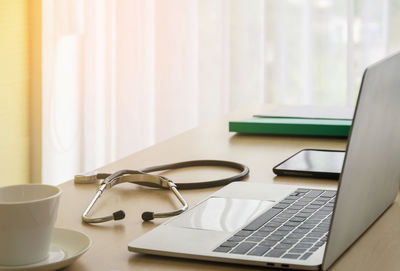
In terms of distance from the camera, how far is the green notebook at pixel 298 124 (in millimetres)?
1499

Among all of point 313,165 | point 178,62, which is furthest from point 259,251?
point 178,62

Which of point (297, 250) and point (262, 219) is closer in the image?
point (297, 250)

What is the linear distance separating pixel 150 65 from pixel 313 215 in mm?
2063

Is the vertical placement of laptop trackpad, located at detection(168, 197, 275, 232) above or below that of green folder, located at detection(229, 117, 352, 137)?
below

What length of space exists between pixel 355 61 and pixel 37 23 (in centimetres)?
127

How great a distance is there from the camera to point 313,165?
1.18m

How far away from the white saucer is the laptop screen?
0.83 feet

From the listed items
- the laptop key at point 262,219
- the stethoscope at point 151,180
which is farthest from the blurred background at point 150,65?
the laptop key at point 262,219

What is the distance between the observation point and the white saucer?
2.24 feet

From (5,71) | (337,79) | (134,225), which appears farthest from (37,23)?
(134,225)

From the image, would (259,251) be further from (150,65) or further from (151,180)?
(150,65)

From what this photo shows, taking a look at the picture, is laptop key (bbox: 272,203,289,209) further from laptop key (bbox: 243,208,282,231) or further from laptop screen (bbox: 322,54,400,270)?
laptop screen (bbox: 322,54,400,270)

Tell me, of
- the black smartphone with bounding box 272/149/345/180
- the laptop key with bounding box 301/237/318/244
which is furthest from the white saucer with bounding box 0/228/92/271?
the black smartphone with bounding box 272/149/345/180

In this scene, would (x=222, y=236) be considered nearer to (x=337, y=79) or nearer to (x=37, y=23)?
(x=337, y=79)
